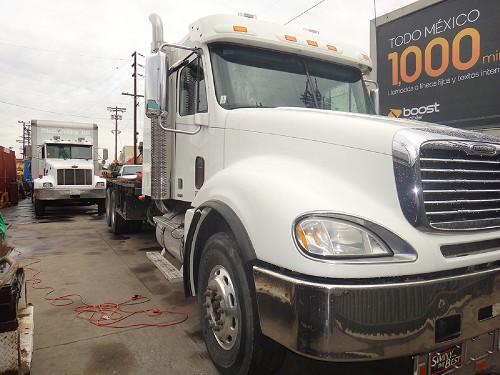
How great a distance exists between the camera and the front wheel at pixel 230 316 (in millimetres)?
2410

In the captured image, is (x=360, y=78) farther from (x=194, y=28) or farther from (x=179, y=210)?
(x=179, y=210)

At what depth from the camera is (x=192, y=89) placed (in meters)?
4.09

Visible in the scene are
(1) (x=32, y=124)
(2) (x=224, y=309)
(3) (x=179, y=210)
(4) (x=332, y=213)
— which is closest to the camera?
(4) (x=332, y=213)

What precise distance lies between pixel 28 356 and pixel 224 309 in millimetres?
1408

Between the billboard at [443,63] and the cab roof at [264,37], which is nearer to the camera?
the cab roof at [264,37]

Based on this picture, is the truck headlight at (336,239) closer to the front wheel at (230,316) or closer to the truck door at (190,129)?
the front wheel at (230,316)

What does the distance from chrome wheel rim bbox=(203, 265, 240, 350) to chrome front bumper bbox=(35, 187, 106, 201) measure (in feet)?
37.3

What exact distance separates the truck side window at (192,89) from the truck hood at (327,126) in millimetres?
717

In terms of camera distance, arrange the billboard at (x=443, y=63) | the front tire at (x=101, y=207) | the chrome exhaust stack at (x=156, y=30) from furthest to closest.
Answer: the front tire at (x=101, y=207), the billboard at (x=443, y=63), the chrome exhaust stack at (x=156, y=30)

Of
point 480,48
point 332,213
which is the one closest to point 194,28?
point 332,213

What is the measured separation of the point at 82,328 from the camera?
376 cm

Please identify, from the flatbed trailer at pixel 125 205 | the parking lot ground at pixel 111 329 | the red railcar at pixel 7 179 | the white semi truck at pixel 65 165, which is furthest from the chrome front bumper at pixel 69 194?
the red railcar at pixel 7 179

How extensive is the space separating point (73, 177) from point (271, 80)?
37.4 ft

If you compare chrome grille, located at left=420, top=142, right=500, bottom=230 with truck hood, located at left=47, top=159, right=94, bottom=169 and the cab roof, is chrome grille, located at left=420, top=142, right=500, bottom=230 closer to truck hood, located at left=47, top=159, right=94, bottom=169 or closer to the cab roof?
the cab roof
